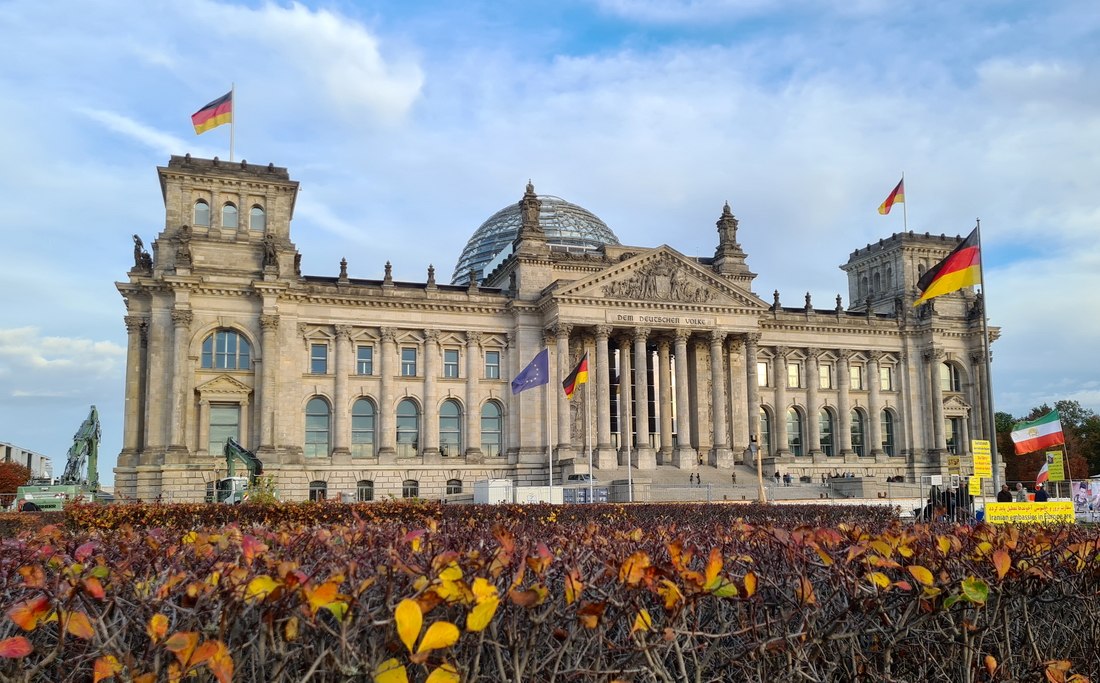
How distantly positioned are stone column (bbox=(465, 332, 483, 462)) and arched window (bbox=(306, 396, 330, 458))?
389 inches

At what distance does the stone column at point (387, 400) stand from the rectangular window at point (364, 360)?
64 cm

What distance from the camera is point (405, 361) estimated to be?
66938 millimetres

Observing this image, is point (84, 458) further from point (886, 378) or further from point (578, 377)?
point (886, 378)

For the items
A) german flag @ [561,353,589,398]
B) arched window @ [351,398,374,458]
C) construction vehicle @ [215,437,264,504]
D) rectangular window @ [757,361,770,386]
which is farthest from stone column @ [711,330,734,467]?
construction vehicle @ [215,437,264,504]

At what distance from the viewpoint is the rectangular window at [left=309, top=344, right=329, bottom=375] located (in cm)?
6444

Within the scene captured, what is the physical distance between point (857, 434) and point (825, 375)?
5705mm

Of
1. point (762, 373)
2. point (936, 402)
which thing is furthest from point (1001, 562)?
point (936, 402)

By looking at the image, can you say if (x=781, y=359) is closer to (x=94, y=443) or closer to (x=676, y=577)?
(x=94, y=443)

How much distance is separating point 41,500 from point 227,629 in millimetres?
50893

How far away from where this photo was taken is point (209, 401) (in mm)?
60281

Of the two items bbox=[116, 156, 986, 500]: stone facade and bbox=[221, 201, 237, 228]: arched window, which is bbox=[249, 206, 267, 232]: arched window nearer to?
bbox=[116, 156, 986, 500]: stone facade

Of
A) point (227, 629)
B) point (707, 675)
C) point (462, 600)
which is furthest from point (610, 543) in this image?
point (227, 629)

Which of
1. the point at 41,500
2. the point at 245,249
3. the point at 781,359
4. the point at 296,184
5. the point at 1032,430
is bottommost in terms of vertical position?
the point at 41,500

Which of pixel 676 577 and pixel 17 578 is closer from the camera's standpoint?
pixel 676 577
